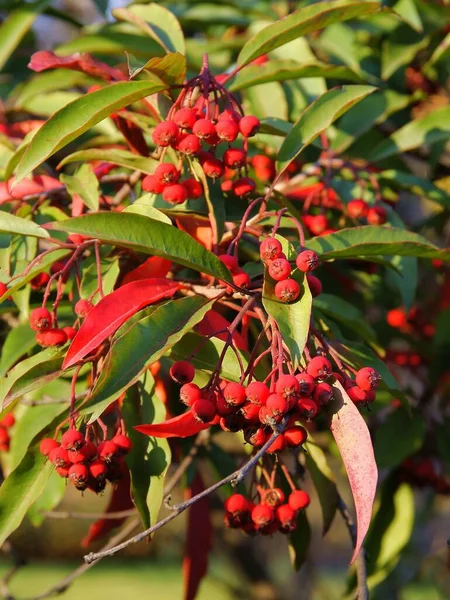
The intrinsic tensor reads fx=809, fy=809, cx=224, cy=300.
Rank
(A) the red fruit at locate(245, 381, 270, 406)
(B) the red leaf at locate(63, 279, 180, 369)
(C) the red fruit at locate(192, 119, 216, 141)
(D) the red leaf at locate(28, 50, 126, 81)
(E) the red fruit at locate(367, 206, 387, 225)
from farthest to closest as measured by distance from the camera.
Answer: (E) the red fruit at locate(367, 206, 387, 225) → (D) the red leaf at locate(28, 50, 126, 81) → (C) the red fruit at locate(192, 119, 216, 141) → (B) the red leaf at locate(63, 279, 180, 369) → (A) the red fruit at locate(245, 381, 270, 406)

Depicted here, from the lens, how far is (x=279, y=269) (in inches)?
44.3

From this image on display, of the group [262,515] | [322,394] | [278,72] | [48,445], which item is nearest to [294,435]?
[322,394]

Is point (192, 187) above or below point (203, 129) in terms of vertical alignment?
below

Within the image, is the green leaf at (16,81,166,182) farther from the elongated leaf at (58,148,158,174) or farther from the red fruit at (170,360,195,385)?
the red fruit at (170,360,195,385)

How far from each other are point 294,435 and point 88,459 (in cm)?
32

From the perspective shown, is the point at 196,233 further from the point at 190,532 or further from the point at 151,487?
the point at 190,532

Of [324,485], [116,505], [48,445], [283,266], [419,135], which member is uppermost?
[283,266]

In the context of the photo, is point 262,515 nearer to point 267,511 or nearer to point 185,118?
point 267,511

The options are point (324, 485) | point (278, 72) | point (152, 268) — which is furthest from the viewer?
point (278, 72)

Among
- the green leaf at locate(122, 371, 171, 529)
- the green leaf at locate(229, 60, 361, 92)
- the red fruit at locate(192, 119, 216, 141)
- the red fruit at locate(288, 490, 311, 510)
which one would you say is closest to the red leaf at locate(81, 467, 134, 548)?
the green leaf at locate(122, 371, 171, 529)

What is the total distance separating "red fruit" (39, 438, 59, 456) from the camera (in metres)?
1.28

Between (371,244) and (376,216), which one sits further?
(376,216)

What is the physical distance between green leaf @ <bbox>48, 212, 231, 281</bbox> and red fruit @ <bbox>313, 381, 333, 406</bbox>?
232mm

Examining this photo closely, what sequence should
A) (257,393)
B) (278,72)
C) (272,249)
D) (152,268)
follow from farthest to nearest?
1. (278,72)
2. (152,268)
3. (272,249)
4. (257,393)
